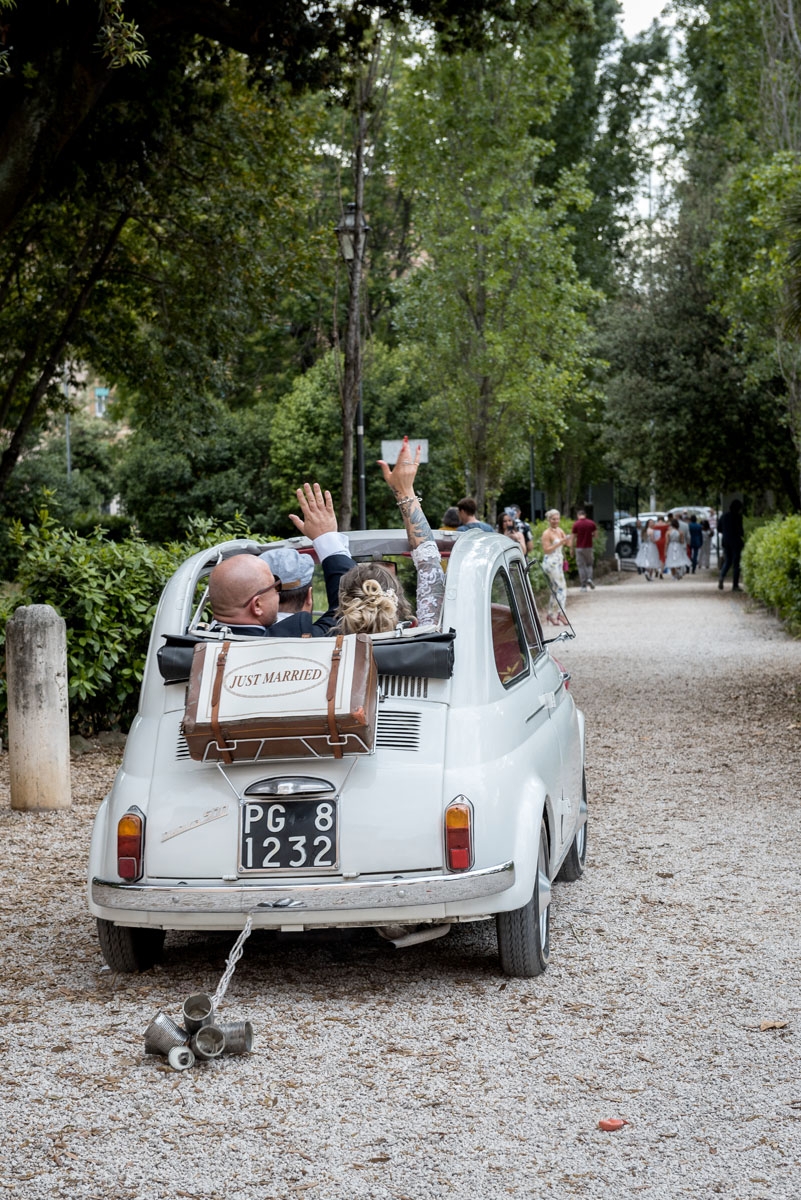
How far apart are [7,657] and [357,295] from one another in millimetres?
12138

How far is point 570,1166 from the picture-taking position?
3.47 metres

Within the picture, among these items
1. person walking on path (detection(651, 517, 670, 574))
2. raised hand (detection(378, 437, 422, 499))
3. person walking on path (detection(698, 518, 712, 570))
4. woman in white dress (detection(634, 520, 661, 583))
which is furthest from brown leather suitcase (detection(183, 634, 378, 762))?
person walking on path (detection(698, 518, 712, 570))

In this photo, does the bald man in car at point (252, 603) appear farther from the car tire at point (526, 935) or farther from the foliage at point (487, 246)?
the foliage at point (487, 246)

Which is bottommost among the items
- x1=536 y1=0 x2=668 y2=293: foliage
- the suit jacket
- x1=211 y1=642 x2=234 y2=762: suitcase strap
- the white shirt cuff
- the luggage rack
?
the luggage rack

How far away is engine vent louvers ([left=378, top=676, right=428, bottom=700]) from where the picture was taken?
502 centimetres

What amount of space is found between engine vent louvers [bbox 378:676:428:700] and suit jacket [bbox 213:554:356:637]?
1.38 ft

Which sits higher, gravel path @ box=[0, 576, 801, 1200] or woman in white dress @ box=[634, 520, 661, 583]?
woman in white dress @ box=[634, 520, 661, 583]

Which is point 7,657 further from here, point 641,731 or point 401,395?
point 401,395

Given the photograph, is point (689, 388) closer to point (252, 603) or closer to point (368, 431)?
point (368, 431)

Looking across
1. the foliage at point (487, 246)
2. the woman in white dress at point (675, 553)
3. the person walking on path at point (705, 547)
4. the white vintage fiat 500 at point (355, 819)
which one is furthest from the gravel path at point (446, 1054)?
the person walking on path at point (705, 547)

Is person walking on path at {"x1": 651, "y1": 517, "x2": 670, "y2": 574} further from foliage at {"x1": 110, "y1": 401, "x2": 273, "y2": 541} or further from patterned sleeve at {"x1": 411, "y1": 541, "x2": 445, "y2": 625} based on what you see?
patterned sleeve at {"x1": 411, "y1": 541, "x2": 445, "y2": 625}

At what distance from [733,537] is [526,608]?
2716cm

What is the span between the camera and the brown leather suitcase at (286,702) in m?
4.64

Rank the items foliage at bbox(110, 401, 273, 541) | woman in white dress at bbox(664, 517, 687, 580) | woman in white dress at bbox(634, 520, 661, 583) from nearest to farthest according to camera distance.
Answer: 1. foliage at bbox(110, 401, 273, 541)
2. woman in white dress at bbox(664, 517, 687, 580)
3. woman in white dress at bbox(634, 520, 661, 583)
